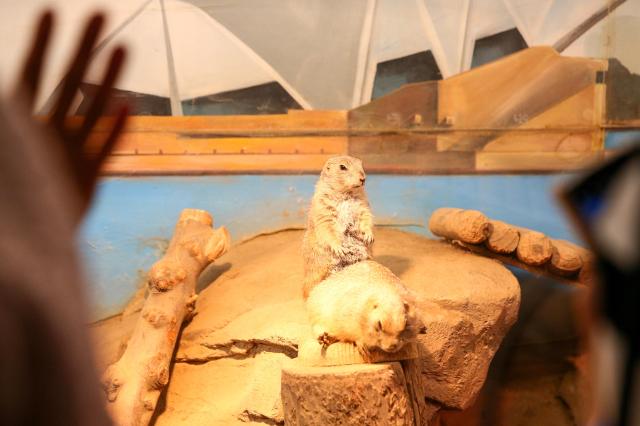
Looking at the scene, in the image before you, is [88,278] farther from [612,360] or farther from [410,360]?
[410,360]

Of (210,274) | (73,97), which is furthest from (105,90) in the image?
(210,274)

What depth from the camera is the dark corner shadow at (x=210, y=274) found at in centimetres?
616

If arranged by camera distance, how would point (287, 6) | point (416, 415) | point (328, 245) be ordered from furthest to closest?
point (287, 6) → point (328, 245) → point (416, 415)

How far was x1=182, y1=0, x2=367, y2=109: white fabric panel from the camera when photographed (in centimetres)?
643

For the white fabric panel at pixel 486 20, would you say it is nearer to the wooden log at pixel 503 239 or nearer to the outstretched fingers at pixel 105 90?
the wooden log at pixel 503 239

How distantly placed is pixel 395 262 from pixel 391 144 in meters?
1.49

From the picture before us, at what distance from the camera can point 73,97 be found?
95 centimetres

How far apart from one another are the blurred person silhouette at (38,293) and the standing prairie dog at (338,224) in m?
3.73

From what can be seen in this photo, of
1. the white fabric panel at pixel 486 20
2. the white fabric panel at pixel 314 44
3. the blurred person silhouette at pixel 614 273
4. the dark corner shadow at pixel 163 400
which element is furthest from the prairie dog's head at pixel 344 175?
the blurred person silhouette at pixel 614 273

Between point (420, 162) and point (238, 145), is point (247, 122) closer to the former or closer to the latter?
point (238, 145)

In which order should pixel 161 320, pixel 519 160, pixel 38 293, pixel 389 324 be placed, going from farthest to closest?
pixel 519 160, pixel 161 320, pixel 389 324, pixel 38 293

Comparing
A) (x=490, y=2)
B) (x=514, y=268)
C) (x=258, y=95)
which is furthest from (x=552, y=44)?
(x=258, y=95)

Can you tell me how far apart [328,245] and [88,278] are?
12.3 feet

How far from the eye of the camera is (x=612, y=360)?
0.80 metres
